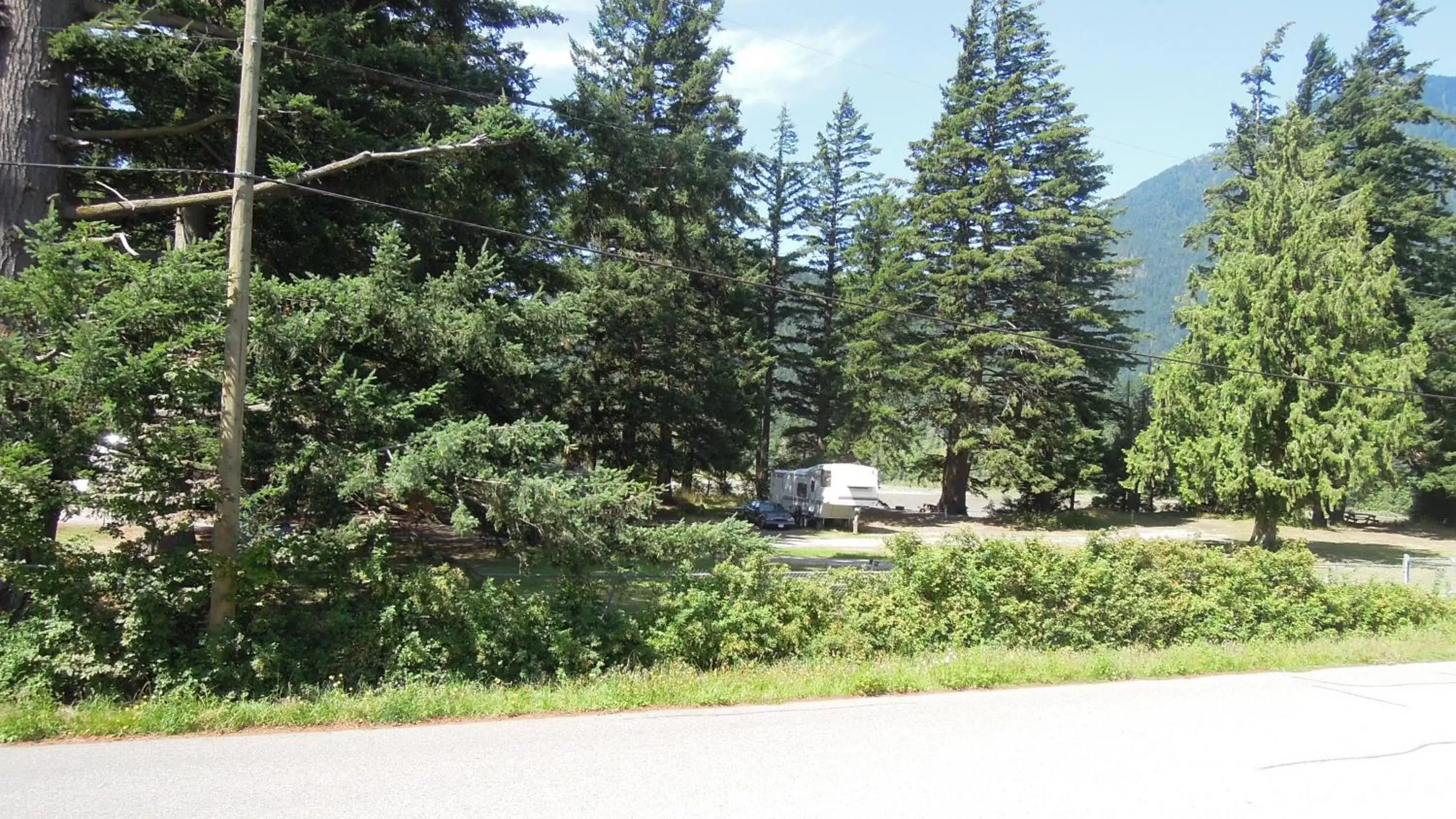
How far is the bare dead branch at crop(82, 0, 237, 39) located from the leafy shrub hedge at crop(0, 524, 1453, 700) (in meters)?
7.11

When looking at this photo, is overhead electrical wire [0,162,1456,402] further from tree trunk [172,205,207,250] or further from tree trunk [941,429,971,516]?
tree trunk [941,429,971,516]

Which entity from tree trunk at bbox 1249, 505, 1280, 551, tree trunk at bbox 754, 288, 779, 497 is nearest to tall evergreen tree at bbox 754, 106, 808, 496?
tree trunk at bbox 754, 288, 779, 497

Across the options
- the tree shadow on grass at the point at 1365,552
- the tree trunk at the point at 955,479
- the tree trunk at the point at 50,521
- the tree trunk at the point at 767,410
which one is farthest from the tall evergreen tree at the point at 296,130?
the tree trunk at the point at 955,479

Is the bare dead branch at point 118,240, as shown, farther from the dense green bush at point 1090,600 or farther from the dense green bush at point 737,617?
the dense green bush at point 1090,600

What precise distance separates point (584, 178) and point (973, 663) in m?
10.3

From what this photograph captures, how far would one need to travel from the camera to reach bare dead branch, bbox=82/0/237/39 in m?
10.6

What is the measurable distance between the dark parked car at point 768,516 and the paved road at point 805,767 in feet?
89.6

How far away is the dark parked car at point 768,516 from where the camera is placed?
34781 millimetres

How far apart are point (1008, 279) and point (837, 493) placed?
1519cm

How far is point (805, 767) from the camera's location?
18.2ft

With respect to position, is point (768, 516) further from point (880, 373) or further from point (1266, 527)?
point (1266, 527)

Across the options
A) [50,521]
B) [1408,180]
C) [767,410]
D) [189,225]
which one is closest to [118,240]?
[189,225]

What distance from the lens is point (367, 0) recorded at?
14078mm

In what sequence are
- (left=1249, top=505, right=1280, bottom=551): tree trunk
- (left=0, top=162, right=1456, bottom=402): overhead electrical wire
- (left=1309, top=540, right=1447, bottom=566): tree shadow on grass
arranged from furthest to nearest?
1. (left=1309, top=540, right=1447, bottom=566): tree shadow on grass
2. (left=1249, top=505, right=1280, bottom=551): tree trunk
3. (left=0, top=162, right=1456, bottom=402): overhead electrical wire
